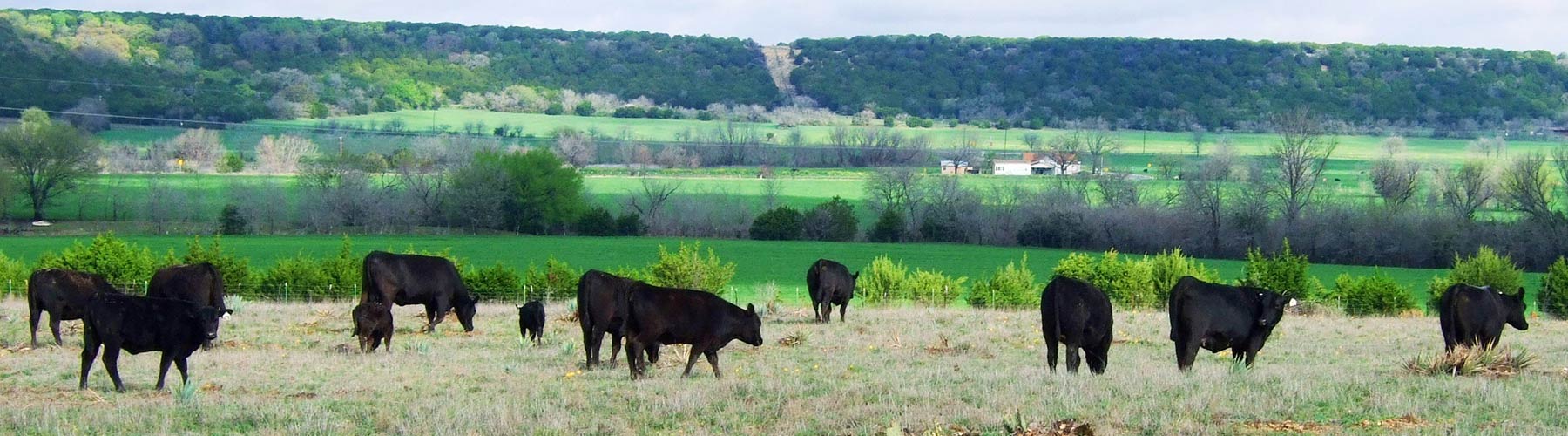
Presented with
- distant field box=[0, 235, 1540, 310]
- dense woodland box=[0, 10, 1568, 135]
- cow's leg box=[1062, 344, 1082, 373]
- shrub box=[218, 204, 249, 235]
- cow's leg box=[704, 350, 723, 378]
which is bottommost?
distant field box=[0, 235, 1540, 310]

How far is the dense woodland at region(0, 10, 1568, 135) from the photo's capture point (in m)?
138

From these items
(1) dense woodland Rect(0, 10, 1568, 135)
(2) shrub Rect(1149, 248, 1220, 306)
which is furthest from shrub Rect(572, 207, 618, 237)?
(1) dense woodland Rect(0, 10, 1568, 135)

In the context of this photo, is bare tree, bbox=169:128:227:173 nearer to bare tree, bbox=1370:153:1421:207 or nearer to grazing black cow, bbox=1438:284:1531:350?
bare tree, bbox=1370:153:1421:207

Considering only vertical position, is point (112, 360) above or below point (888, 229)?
above

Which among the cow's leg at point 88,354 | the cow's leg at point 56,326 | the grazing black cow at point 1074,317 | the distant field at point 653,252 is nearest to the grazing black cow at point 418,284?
the cow's leg at point 56,326

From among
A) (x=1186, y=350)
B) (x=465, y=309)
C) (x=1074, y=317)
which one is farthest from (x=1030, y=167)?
(x=1074, y=317)

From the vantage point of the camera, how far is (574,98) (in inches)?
6289

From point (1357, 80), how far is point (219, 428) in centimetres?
15628

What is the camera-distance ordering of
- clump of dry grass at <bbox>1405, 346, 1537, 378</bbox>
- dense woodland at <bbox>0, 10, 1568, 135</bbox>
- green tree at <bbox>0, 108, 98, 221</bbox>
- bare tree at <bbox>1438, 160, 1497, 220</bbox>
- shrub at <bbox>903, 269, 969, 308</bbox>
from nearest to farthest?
clump of dry grass at <bbox>1405, 346, 1537, 378</bbox>
shrub at <bbox>903, 269, 969, 308</bbox>
green tree at <bbox>0, 108, 98, 221</bbox>
bare tree at <bbox>1438, 160, 1497, 220</bbox>
dense woodland at <bbox>0, 10, 1568, 135</bbox>

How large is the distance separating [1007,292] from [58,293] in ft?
86.1

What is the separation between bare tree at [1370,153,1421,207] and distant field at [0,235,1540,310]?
71.8 feet

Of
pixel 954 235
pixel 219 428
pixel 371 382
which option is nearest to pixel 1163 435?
pixel 219 428

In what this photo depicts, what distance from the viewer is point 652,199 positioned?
278ft

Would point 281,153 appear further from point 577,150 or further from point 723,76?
point 723,76
